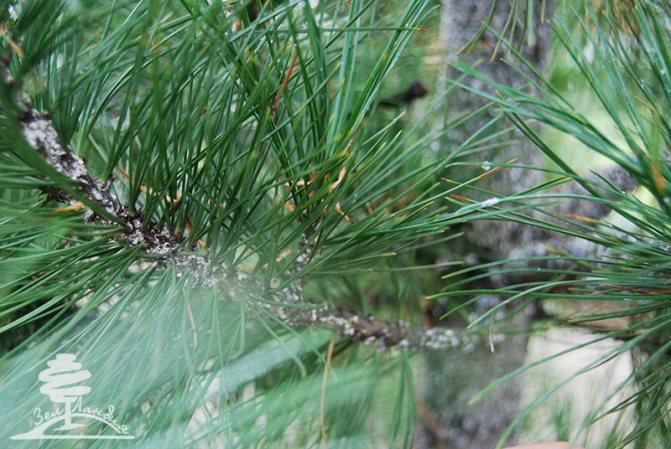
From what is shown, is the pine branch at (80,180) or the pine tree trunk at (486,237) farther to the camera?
the pine tree trunk at (486,237)

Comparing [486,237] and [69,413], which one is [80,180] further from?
[486,237]

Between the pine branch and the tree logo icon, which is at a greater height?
the pine branch

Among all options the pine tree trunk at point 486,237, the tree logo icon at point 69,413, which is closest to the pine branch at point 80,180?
the tree logo icon at point 69,413

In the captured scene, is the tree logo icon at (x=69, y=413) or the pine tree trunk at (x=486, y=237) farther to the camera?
the pine tree trunk at (x=486, y=237)

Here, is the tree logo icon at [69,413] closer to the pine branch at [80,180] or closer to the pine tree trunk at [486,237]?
the pine branch at [80,180]

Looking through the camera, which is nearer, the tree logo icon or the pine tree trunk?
the tree logo icon

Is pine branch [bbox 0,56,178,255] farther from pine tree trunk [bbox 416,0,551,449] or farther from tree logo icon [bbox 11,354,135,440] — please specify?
pine tree trunk [bbox 416,0,551,449]

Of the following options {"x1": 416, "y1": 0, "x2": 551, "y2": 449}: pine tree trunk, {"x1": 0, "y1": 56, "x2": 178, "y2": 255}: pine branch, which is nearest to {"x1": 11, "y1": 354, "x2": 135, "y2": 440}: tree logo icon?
{"x1": 0, "y1": 56, "x2": 178, "y2": 255}: pine branch

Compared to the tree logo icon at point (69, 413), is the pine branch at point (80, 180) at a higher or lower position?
higher

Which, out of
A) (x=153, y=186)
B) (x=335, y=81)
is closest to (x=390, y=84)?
(x=335, y=81)
